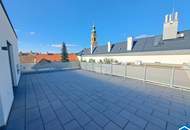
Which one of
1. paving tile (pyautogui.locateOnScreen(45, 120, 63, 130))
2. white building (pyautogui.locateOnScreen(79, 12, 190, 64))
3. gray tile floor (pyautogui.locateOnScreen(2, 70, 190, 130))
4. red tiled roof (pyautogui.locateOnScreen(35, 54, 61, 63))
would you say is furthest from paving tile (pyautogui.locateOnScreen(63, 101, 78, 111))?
red tiled roof (pyautogui.locateOnScreen(35, 54, 61, 63))

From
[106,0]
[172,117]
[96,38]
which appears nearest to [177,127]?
[172,117]

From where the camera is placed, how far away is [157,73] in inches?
224

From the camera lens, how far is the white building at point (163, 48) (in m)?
10.8

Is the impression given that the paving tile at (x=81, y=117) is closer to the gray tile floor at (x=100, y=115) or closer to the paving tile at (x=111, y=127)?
the gray tile floor at (x=100, y=115)

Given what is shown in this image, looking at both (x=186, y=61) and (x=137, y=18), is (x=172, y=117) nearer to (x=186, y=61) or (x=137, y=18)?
(x=186, y=61)

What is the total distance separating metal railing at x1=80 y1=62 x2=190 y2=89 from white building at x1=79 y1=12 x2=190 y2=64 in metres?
6.63

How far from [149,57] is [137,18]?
5234 mm

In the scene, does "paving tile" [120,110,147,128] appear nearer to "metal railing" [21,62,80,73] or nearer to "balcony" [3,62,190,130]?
"balcony" [3,62,190,130]

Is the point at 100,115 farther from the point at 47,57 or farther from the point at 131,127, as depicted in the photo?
the point at 47,57

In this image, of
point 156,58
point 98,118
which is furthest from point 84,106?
point 156,58

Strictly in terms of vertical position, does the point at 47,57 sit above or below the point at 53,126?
above

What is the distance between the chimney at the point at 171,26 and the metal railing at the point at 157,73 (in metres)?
8.28

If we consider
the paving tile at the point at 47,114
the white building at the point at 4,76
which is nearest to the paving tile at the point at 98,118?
the paving tile at the point at 47,114

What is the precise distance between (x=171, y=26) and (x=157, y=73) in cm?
905
